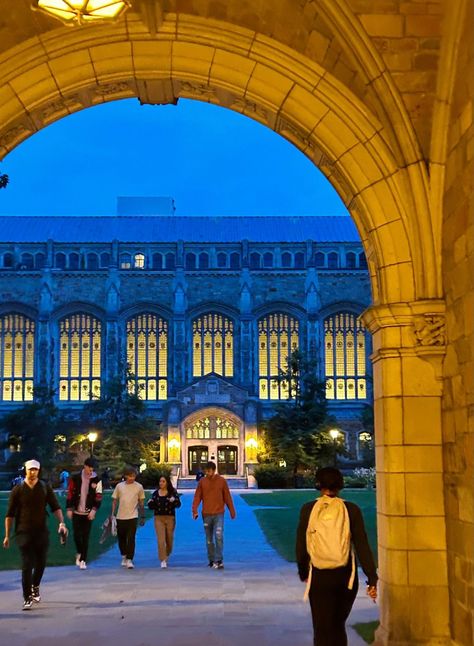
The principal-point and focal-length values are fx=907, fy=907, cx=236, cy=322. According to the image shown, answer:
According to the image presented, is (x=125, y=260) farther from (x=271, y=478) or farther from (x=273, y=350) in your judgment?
(x=271, y=478)

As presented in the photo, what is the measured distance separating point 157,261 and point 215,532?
48530 mm

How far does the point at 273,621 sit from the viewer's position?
8.84 meters

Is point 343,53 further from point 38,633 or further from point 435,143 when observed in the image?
point 38,633

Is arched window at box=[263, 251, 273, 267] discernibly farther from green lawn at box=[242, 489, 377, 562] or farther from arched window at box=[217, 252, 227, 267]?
green lawn at box=[242, 489, 377, 562]

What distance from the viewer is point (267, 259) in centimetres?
6116

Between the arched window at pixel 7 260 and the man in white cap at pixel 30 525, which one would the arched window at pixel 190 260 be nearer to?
the arched window at pixel 7 260

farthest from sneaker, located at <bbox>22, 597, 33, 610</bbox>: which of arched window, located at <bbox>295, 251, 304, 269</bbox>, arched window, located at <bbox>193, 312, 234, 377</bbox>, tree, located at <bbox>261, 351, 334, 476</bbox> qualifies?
arched window, located at <bbox>295, 251, 304, 269</bbox>

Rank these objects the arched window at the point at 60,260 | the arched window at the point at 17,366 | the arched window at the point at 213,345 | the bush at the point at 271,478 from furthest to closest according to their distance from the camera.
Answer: the arched window at the point at 60,260
the arched window at the point at 213,345
the arched window at the point at 17,366
the bush at the point at 271,478

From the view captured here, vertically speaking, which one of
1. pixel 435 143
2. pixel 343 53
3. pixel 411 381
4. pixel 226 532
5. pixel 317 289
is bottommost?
pixel 226 532

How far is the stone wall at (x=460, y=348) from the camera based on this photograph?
7176mm

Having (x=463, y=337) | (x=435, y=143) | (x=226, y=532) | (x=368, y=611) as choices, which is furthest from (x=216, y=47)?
(x=226, y=532)

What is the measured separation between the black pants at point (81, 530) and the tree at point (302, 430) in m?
32.5

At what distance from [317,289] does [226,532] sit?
39020 millimetres

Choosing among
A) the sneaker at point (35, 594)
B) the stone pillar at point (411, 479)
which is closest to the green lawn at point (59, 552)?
the sneaker at point (35, 594)
